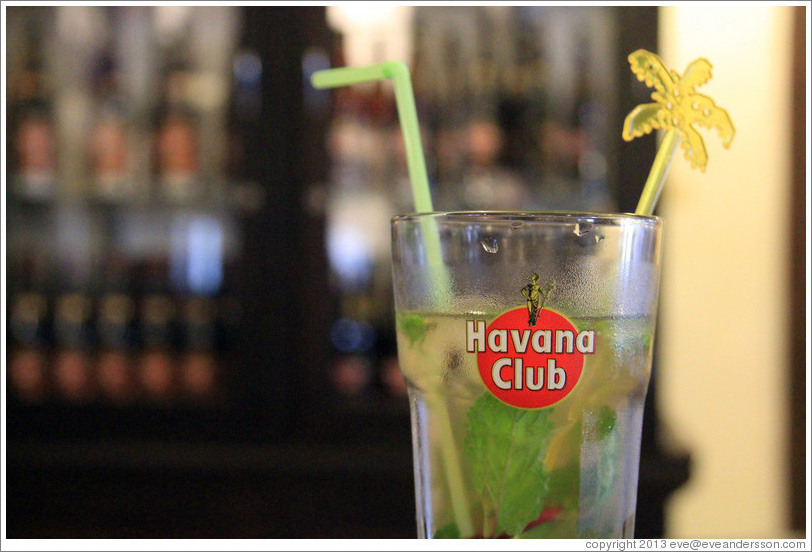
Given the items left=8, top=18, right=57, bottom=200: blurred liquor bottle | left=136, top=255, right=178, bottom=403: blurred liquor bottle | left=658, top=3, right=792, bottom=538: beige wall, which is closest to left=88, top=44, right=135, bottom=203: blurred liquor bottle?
left=8, top=18, right=57, bottom=200: blurred liquor bottle

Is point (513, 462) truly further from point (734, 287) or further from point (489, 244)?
point (734, 287)

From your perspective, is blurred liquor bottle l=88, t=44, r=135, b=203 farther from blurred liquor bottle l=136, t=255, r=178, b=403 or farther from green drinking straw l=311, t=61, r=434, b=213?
green drinking straw l=311, t=61, r=434, b=213

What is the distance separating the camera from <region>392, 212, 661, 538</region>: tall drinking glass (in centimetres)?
42

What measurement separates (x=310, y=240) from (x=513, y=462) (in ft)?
5.40

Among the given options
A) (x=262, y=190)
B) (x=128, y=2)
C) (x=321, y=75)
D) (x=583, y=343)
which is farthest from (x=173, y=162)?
(x=583, y=343)

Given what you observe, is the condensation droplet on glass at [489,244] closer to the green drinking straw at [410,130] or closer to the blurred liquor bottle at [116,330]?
the green drinking straw at [410,130]

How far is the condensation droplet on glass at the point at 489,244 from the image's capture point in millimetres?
426

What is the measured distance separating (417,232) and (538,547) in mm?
173

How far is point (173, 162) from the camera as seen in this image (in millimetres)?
2162

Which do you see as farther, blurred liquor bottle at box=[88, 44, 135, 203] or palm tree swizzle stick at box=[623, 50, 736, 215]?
blurred liquor bottle at box=[88, 44, 135, 203]

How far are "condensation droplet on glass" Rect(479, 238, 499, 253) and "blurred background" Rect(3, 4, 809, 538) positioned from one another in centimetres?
155

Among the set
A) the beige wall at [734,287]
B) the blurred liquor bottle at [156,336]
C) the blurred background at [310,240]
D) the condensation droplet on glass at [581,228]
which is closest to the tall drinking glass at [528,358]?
the condensation droplet on glass at [581,228]

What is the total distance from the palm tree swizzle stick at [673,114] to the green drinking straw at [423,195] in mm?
110

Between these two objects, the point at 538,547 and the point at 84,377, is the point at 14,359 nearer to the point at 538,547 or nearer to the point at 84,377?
the point at 84,377
